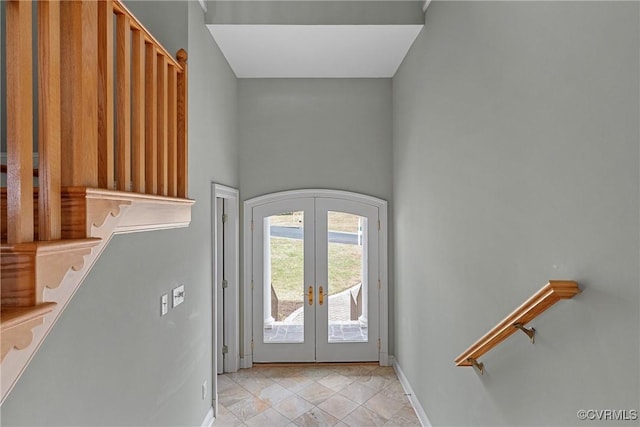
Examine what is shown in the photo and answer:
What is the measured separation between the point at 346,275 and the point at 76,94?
10.9 feet

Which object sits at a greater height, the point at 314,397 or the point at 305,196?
the point at 305,196

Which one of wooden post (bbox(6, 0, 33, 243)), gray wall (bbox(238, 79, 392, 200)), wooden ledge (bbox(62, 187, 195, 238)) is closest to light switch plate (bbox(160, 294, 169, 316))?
wooden ledge (bbox(62, 187, 195, 238))

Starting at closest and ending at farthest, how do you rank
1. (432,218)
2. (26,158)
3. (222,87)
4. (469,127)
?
(26,158)
(469,127)
(432,218)
(222,87)

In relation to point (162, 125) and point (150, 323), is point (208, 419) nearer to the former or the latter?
point (150, 323)

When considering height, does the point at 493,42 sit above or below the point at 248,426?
above

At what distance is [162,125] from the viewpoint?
1781mm

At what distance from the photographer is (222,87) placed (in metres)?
3.32

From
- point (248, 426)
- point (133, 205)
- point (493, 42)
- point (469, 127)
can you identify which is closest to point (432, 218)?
point (469, 127)

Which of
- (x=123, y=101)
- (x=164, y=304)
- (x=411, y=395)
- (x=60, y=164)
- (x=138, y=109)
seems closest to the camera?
(x=60, y=164)

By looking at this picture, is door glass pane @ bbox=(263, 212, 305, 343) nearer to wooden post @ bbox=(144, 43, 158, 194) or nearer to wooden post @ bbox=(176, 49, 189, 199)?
wooden post @ bbox=(176, 49, 189, 199)

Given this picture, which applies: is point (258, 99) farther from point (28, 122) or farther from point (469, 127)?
point (28, 122)

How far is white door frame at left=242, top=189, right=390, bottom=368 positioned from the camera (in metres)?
3.96

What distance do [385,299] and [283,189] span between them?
1705 millimetres

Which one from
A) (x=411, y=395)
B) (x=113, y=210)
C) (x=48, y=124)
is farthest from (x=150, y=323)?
(x=411, y=395)
